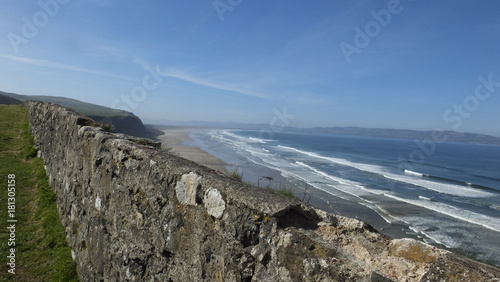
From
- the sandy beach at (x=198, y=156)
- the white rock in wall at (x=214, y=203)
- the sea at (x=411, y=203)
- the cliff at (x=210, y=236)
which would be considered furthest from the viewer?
the sandy beach at (x=198, y=156)

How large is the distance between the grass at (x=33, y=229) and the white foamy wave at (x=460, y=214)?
69.1 feet

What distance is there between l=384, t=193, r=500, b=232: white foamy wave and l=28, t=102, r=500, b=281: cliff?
67.2 ft

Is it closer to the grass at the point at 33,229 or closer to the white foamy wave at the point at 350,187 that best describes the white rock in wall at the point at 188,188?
the grass at the point at 33,229

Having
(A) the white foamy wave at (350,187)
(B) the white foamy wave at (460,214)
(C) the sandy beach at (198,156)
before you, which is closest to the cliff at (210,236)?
(C) the sandy beach at (198,156)

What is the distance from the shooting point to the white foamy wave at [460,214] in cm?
1794

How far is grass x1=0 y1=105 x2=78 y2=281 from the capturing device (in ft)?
13.9

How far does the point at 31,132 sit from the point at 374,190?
943 inches

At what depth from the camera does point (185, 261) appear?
7.80ft

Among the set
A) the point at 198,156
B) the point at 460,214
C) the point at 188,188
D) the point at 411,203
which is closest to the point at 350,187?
the point at 411,203

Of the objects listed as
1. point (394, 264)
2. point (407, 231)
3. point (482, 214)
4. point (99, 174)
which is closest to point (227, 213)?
point (394, 264)

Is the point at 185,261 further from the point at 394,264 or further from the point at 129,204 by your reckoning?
the point at 394,264

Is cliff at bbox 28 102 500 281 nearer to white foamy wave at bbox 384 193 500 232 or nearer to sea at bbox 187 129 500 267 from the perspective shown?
sea at bbox 187 129 500 267

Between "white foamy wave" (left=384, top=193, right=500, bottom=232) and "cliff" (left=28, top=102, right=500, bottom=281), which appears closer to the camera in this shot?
"cliff" (left=28, top=102, right=500, bottom=281)

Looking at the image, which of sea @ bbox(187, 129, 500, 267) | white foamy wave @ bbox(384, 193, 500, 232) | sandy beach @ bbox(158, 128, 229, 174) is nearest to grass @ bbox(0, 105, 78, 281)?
sandy beach @ bbox(158, 128, 229, 174)
